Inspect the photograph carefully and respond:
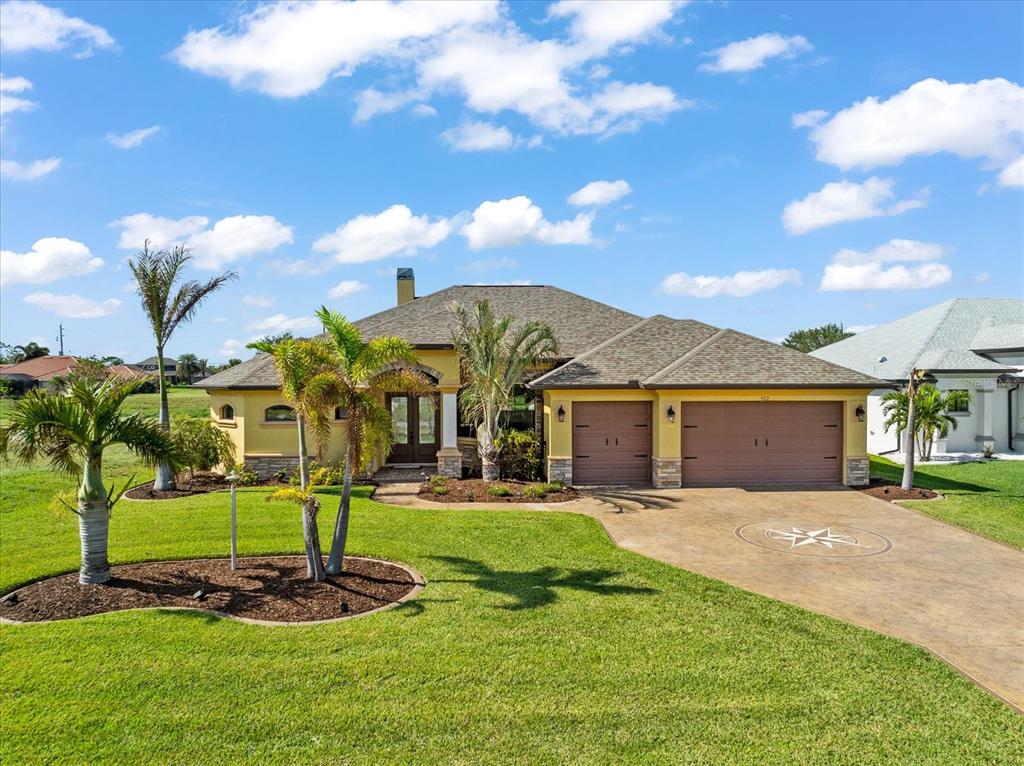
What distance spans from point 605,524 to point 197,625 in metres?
7.29

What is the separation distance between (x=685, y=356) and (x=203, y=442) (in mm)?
13572

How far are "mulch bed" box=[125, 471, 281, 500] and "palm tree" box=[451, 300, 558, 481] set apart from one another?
592 centimetres

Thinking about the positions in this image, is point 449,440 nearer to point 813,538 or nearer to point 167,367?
point 813,538

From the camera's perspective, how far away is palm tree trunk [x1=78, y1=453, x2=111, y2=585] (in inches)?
322

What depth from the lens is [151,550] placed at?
9.98 metres

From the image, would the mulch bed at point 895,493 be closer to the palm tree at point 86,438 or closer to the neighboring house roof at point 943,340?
the neighboring house roof at point 943,340

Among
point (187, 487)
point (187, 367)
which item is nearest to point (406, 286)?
point (187, 487)

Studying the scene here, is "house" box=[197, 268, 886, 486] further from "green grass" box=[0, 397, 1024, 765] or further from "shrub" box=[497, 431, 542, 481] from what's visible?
"green grass" box=[0, 397, 1024, 765]

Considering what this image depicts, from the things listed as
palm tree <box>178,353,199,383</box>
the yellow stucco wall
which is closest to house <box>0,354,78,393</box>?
palm tree <box>178,353,199,383</box>

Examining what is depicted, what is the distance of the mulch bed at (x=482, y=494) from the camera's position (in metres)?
14.0

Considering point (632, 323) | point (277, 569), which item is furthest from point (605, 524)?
point (632, 323)

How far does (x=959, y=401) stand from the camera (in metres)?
21.3

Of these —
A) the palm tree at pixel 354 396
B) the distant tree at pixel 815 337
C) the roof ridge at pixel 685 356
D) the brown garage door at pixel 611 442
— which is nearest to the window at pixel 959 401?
the roof ridge at pixel 685 356

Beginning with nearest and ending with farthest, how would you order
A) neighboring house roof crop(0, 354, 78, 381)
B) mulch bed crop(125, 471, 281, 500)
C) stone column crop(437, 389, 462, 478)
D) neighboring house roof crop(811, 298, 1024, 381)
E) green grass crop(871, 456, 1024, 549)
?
1. green grass crop(871, 456, 1024, 549)
2. mulch bed crop(125, 471, 281, 500)
3. stone column crop(437, 389, 462, 478)
4. neighboring house roof crop(811, 298, 1024, 381)
5. neighboring house roof crop(0, 354, 78, 381)
